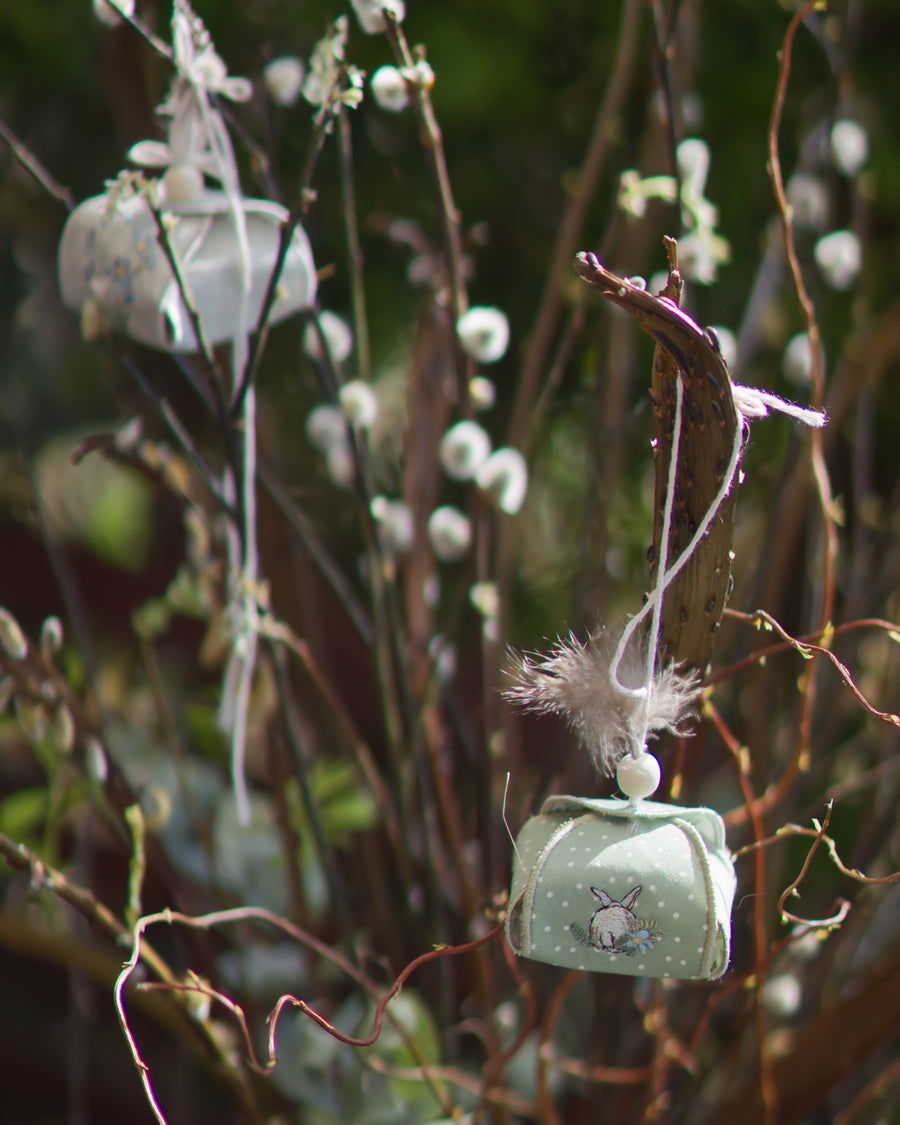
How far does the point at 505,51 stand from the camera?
1.58ft

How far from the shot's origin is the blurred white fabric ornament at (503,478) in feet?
0.94

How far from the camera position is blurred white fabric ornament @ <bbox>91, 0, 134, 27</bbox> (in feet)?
0.70

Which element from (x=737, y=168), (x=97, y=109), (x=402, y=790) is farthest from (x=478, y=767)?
(x=97, y=109)

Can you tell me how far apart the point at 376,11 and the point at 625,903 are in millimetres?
195

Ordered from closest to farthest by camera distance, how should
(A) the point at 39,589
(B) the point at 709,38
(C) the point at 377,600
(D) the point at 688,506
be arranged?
(D) the point at 688,506 → (C) the point at 377,600 → (B) the point at 709,38 → (A) the point at 39,589

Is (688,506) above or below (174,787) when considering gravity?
above

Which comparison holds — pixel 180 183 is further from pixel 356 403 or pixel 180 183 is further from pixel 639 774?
pixel 639 774

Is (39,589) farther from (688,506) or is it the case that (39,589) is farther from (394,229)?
(688,506)

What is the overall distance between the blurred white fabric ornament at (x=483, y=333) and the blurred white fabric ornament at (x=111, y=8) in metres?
0.11

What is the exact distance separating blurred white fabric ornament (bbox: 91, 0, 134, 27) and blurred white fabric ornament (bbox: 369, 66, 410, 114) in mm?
57

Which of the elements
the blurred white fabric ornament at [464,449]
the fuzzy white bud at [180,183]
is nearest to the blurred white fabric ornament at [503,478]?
the blurred white fabric ornament at [464,449]

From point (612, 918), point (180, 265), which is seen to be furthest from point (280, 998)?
point (180, 265)

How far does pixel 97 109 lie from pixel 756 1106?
572 millimetres

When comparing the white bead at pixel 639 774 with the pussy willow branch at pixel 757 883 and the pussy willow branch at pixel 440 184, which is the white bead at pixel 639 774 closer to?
the pussy willow branch at pixel 757 883
